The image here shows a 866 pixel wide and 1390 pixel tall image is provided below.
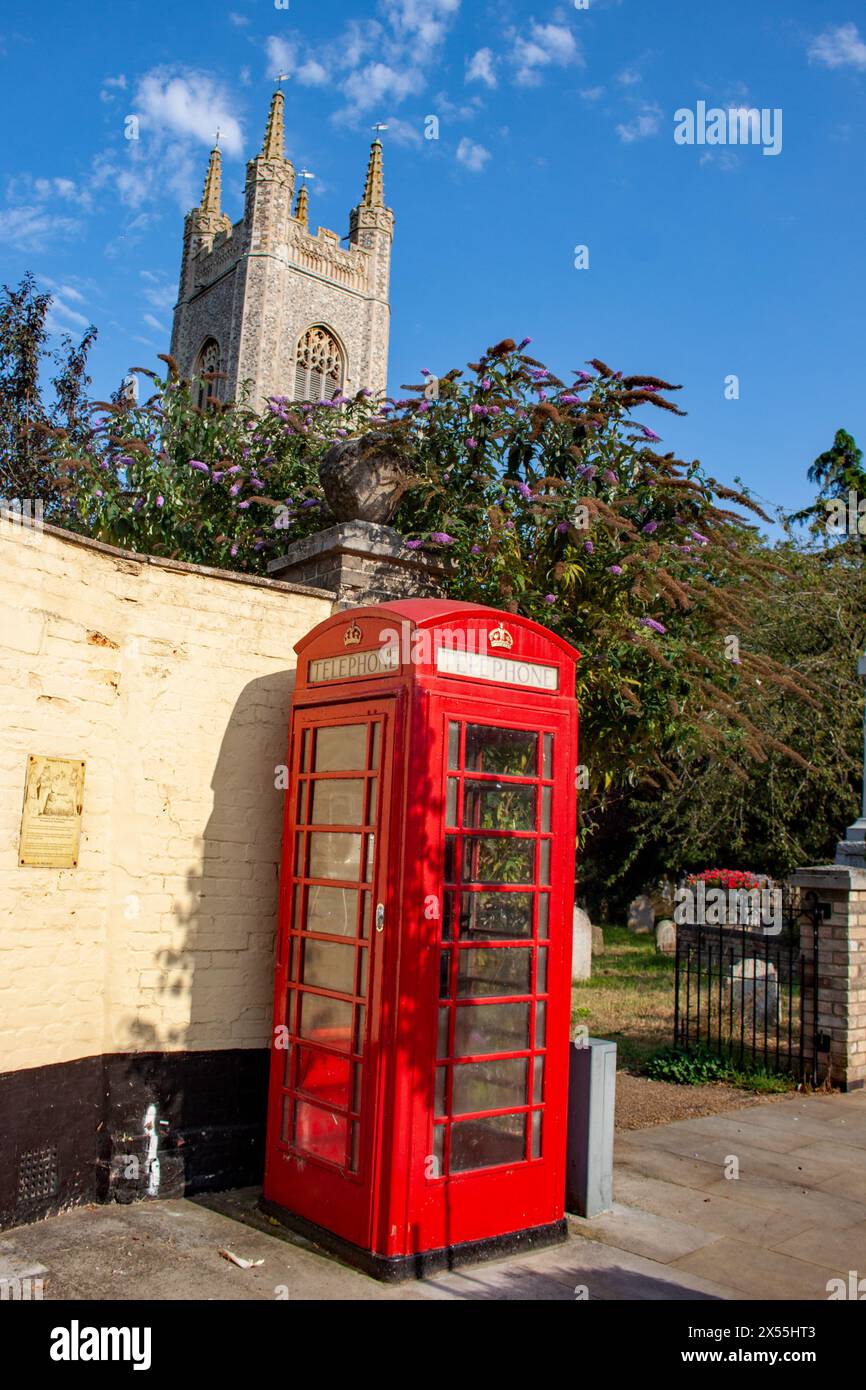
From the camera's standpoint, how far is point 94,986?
200 inches

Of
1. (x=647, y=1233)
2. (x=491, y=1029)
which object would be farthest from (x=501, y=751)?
(x=647, y=1233)

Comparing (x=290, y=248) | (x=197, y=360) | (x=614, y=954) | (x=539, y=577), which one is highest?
(x=290, y=248)

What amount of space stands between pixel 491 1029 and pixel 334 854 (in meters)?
1.09

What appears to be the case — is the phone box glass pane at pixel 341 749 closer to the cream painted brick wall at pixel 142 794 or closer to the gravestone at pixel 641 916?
the cream painted brick wall at pixel 142 794

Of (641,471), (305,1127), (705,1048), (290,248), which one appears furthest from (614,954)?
(290,248)

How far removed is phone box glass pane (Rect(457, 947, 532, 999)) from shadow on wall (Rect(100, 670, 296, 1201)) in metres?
1.45

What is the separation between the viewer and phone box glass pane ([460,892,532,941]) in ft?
15.4

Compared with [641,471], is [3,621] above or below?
below

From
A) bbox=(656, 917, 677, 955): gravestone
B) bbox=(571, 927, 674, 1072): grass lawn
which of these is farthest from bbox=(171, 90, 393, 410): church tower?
bbox=(571, 927, 674, 1072): grass lawn

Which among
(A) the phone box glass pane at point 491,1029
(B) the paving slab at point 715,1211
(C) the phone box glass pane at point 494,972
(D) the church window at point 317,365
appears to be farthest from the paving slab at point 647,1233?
(D) the church window at point 317,365

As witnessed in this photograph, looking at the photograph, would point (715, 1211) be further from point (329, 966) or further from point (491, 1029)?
point (329, 966)

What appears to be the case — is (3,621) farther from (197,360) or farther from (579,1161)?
Result: (197,360)

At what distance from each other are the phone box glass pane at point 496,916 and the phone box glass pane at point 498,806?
0.32 meters
